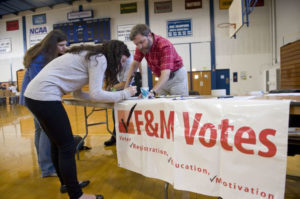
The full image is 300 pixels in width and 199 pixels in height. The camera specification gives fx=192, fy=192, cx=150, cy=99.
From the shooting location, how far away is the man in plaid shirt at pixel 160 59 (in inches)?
59.5

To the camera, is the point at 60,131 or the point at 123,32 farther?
the point at 123,32

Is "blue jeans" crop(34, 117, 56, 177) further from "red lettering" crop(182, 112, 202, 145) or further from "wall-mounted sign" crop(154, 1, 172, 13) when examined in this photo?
"wall-mounted sign" crop(154, 1, 172, 13)

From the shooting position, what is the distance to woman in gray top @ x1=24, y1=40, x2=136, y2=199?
1.02 meters

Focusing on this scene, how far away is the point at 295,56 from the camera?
5.27m

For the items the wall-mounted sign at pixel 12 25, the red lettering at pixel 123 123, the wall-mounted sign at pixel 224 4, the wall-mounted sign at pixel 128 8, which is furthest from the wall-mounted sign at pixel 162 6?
the red lettering at pixel 123 123

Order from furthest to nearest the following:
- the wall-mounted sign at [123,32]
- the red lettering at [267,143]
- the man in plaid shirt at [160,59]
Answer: the wall-mounted sign at [123,32] < the man in plaid shirt at [160,59] < the red lettering at [267,143]

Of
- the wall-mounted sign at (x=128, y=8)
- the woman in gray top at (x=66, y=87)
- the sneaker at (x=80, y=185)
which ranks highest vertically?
the wall-mounted sign at (x=128, y=8)

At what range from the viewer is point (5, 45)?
10031 mm

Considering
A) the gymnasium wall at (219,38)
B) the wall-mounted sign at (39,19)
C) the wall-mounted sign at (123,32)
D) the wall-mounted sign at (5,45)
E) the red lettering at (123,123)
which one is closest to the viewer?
the red lettering at (123,123)

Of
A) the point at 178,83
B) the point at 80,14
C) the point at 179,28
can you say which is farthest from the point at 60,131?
the point at 80,14

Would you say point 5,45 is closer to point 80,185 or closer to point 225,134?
point 80,185

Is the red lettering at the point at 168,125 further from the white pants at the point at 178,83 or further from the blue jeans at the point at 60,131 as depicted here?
the white pants at the point at 178,83

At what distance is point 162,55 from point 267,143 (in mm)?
1080

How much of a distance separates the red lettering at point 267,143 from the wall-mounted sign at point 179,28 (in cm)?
816
